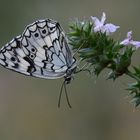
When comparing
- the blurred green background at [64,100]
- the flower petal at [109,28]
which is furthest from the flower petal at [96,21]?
the blurred green background at [64,100]

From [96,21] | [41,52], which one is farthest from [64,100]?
[96,21]

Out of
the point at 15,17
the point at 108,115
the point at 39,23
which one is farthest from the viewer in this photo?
the point at 15,17

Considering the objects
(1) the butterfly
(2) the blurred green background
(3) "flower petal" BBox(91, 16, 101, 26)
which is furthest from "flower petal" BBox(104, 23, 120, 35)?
(2) the blurred green background

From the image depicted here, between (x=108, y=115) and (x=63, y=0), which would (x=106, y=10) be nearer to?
(x=63, y=0)

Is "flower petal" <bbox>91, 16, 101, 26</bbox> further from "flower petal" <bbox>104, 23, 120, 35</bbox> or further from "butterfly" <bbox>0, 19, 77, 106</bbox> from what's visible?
"butterfly" <bbox>0, 19, 77, 106</bbox>

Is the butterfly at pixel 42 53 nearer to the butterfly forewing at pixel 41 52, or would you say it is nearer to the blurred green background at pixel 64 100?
the butterfly forewing at pixel 41 52

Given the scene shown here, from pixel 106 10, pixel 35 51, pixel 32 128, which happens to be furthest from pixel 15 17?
pixel 35 51
